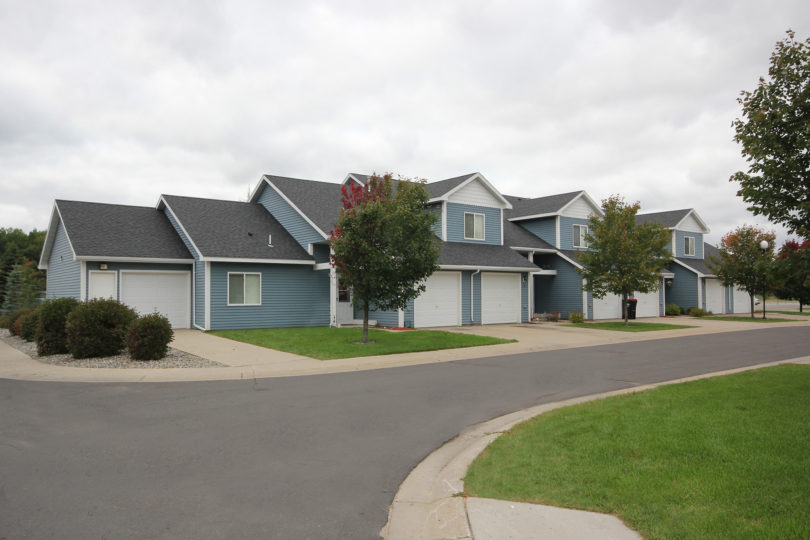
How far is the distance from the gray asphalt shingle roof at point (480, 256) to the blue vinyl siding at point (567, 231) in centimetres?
463

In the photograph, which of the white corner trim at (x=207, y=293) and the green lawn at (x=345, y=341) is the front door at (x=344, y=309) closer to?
the green lawn at (x=345, y=341)

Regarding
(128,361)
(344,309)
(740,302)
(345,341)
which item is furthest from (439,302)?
(740,302)

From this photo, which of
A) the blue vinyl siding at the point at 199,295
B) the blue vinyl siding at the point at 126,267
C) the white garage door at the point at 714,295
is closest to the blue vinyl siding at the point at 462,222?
the blue vinyl siding at the point at 199,295

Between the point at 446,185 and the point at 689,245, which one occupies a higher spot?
the point at 446,185

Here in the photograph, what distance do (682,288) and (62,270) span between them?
119ft

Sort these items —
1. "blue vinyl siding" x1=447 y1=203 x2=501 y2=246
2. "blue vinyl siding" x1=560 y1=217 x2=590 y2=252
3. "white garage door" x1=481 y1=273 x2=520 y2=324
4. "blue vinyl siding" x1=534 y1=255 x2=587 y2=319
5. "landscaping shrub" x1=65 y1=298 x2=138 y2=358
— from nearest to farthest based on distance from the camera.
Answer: "landscaping shrub" x1=65 y1=298 x2=138 y2=358, "white garage door" x1=481 y1=273 x2=520 y2=324, "blue vinyl siding" x1=447 y1=203 x2=501 y2=246, "blue vinyl siding" x1=534 y1=255 x2=587 y2=319, "blue vinyl siding" x1=560 y1=217 x2=590 y2=252

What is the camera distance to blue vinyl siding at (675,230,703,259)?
39438 millimetres

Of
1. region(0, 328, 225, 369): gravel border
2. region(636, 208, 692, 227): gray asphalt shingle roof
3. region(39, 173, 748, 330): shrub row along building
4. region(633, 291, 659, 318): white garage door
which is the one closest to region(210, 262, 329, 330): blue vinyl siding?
region(39, 173, 748, 330): shrub row along building

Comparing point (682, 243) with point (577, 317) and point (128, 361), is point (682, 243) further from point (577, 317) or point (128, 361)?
point (128, 361)

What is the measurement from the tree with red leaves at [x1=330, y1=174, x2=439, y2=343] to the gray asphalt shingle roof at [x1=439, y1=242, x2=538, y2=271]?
636cm

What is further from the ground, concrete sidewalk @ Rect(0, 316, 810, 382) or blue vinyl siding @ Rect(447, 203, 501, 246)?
blue vinyl siding @ Rect(447, 203, 501, 246)

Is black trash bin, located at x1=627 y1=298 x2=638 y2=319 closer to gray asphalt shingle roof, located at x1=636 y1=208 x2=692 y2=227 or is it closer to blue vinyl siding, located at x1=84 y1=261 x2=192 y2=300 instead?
gray asphalt shingle roof, located at x1=636 y1=208 x2=692 y2=227

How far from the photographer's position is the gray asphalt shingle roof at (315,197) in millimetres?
25281

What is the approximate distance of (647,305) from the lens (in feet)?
112
